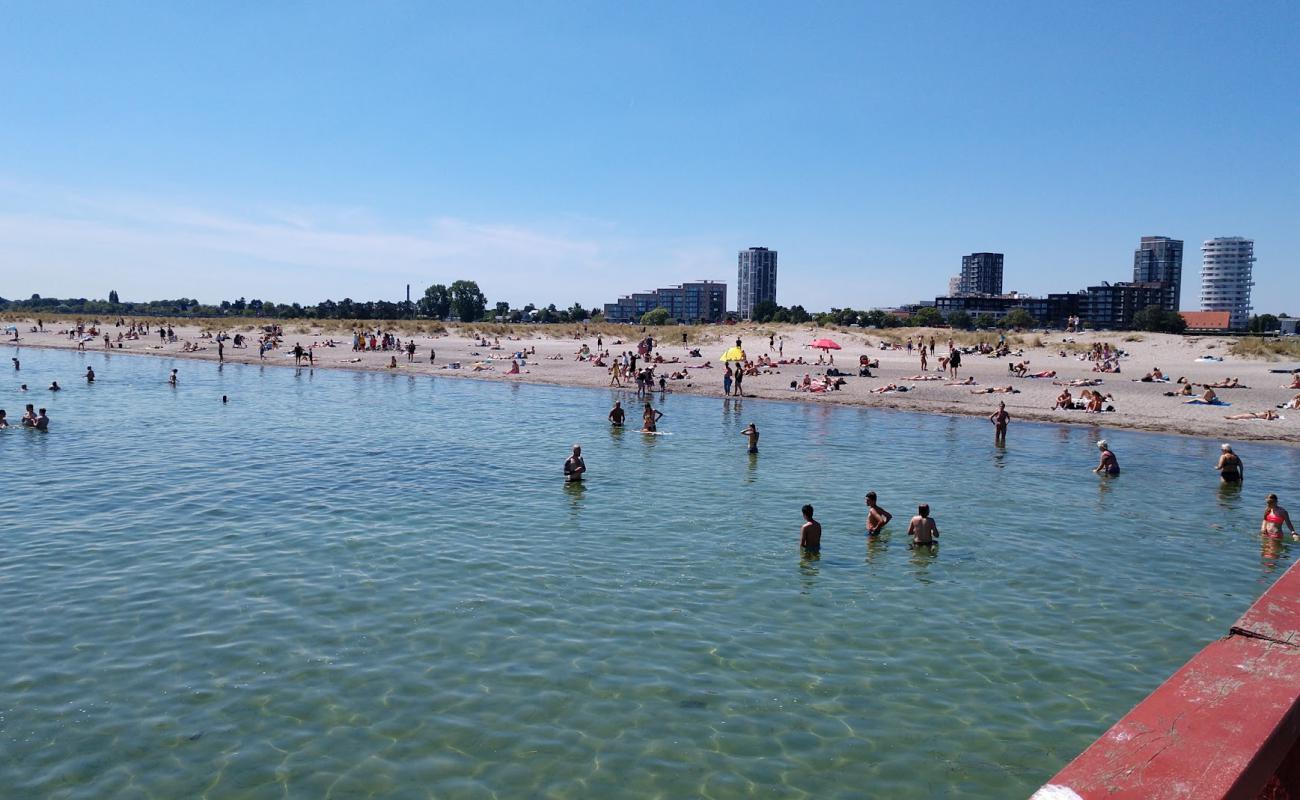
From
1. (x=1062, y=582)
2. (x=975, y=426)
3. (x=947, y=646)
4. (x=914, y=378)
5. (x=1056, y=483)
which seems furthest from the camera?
(x=914, y=378)

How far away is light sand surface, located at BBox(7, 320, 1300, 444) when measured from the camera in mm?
34250

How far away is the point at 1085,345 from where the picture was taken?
61688mm

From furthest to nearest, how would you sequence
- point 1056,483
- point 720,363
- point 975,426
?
point 720,363, point 975,426, point 1056,483

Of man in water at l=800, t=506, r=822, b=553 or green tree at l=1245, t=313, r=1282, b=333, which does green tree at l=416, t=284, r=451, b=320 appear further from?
man in water at l=800, t=506, r=822, b=553

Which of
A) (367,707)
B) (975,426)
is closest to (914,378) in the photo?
(975,426)

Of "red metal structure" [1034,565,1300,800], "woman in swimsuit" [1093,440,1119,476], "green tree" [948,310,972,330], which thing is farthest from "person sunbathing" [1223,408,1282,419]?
"green tree" [948,310,972,330]

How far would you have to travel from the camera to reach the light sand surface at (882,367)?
34250 mm

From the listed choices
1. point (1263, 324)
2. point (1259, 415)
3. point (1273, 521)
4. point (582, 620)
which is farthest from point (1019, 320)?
point (582, 620)

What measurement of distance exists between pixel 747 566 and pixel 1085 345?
182 ft

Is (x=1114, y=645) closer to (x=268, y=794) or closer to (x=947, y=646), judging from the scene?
(x=947, y=646)

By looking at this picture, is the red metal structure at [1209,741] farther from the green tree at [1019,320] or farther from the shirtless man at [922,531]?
the green tree at [1019,320]

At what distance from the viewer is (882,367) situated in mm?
51594

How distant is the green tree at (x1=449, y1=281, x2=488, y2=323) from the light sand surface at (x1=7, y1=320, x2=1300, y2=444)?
64.3 meters

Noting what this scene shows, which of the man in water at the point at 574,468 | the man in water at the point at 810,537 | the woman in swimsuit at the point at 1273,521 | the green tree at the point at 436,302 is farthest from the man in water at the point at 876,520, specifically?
the green tree at the point at 436,302
